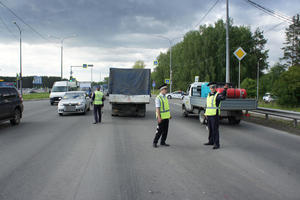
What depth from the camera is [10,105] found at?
1179 cm

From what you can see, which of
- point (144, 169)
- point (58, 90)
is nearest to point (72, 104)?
point (58, 90)

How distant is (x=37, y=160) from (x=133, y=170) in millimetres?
2308

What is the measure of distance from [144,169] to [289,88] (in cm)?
3124

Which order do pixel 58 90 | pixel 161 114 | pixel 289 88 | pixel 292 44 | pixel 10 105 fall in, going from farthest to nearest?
1. pixel 292 44
2. pixel 289 88
3. pixel 58 90
4. pixel 10 105
5. pixel 161 114

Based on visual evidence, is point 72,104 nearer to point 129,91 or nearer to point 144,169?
point 129,91

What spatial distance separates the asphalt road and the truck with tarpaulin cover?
678 cm

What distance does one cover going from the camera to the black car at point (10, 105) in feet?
36.8

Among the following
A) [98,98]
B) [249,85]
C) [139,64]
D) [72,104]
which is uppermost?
[139,64]

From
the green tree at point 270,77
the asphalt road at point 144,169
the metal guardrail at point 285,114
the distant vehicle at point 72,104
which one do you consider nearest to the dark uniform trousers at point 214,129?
the asphalt road at point 144,169

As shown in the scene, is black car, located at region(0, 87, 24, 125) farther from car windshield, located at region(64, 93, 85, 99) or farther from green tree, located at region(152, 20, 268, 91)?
green tree, located at region(152, 20, 268, 91)

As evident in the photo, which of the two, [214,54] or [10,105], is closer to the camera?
[10,105]

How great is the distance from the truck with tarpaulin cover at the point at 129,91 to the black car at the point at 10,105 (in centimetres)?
497

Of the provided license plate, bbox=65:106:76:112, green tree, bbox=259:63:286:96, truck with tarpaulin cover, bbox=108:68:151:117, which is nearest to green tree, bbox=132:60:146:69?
green tree, bbox=259:63:286:96

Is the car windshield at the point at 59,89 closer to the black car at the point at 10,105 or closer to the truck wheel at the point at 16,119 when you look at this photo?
the black car at the point at 10,105
